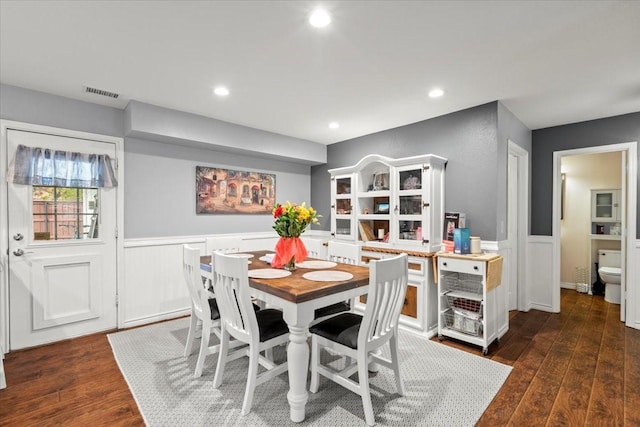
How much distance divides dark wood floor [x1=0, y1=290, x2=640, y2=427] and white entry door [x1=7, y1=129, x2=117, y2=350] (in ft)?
0.75

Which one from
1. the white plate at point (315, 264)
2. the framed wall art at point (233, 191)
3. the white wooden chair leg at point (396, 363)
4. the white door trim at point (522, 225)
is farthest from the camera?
the framed wall art at point (233, 191)

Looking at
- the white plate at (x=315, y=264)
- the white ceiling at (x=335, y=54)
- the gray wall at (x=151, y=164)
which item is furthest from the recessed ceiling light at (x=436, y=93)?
the gray wall at (x=151, y=164)

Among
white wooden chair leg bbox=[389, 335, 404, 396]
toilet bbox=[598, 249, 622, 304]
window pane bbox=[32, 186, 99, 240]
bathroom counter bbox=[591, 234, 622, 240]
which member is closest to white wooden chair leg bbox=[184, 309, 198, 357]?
window pane bbox=[32, 186, 99, 240]

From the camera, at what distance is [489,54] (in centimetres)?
215

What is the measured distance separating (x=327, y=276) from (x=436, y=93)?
1.96 m

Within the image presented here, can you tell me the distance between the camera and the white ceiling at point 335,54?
1711 mm

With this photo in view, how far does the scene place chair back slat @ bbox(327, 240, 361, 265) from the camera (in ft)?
9.33

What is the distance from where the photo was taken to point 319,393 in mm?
2102

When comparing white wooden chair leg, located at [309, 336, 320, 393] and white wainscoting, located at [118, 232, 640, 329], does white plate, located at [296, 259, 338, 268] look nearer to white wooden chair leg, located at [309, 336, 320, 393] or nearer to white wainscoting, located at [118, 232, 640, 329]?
white wooden chair leg, located at [309, 336, 320, 393]

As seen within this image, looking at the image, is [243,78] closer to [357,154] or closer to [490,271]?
[357,154]

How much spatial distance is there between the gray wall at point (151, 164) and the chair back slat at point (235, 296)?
1968mm

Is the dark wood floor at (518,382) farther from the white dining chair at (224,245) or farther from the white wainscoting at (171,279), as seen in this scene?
the white dining chair at (224,245)

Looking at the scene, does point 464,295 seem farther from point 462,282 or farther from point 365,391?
point 365,391

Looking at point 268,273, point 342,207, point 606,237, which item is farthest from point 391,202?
point 606,237
